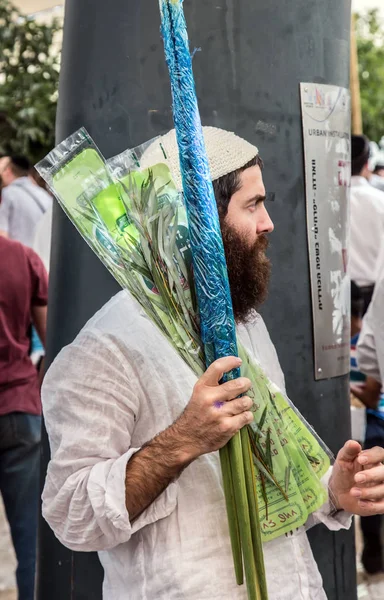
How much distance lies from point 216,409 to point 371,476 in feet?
1.62

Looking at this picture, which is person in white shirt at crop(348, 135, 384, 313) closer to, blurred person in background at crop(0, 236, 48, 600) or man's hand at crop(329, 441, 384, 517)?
blurred person in background at crop(0, 236, 48, 600)

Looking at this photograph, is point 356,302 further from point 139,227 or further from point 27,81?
→ point 27,81

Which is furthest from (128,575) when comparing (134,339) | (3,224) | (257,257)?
(3,224)

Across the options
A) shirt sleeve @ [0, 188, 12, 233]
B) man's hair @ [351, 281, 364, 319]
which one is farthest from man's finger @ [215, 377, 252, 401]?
shirt sleeve @ [0, 188, 12, 233]

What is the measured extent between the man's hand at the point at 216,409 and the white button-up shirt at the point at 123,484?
0.20 metres

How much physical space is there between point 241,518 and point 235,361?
34 cm

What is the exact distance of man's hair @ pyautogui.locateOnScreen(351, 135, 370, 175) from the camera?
6.29 metres

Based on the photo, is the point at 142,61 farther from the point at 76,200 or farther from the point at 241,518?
the point at 241,518

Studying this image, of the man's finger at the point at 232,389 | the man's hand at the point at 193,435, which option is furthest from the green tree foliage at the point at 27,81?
the man's finger at the point at 232,389

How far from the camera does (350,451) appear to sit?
2264 millimetres

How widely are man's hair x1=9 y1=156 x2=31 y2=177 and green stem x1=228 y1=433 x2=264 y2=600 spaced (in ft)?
20.3

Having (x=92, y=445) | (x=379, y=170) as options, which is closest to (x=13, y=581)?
(x=92, y=445)

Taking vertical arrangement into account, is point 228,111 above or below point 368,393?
above

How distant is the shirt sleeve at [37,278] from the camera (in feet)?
15.1
